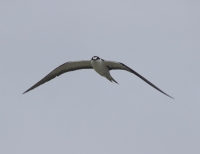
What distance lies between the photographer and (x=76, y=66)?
88.6 ft

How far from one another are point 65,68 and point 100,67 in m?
2.53

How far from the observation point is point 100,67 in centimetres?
2531

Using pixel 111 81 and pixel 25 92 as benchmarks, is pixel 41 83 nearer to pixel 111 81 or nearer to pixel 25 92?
pixel 25 92

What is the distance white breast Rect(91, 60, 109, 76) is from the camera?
2519cm

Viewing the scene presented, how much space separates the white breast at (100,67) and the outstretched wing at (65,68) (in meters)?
1.27

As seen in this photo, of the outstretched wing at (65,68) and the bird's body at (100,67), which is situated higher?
the outstretched wing at (65,68)

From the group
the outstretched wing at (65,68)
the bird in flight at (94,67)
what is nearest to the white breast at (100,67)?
the bird in flight at (94,67)

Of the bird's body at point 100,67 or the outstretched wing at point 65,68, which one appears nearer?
the bird's body at point 100,67

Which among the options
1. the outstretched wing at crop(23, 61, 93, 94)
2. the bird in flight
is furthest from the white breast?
the outstretched wing at crop(23, 61, 93, 94)

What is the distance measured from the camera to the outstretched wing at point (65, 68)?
26.7m

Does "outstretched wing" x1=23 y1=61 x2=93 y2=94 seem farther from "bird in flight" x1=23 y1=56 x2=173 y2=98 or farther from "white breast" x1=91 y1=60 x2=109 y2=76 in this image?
"white breast" x1=91 y1=60 x2=109 y2=76

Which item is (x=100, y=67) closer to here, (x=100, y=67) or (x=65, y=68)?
(x=100, y=67)

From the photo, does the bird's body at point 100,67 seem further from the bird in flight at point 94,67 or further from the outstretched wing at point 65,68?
the outstretched wing at point 65,68

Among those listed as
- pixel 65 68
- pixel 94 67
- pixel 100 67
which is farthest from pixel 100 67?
pixel 65 68
